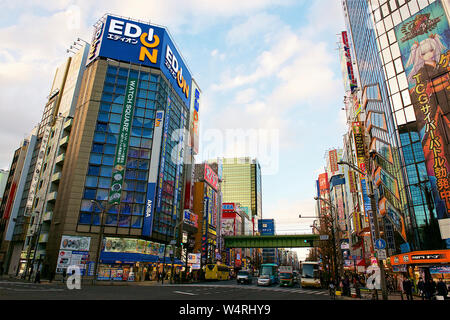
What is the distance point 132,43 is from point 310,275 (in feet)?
181

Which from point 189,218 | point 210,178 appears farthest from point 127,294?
point 210,178

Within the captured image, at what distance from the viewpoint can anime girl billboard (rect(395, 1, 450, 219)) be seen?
31.1m

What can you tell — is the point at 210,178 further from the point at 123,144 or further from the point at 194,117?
the point at 123,144

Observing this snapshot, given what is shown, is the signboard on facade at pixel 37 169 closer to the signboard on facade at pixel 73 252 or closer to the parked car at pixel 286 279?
the signboard on facade at pixel 73 252

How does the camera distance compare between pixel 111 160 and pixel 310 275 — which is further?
pixel 111 160

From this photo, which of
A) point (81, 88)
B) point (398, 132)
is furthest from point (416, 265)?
point (81, 88)

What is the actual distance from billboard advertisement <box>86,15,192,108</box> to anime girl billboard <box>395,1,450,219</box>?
45813 mm

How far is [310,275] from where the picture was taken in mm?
40031

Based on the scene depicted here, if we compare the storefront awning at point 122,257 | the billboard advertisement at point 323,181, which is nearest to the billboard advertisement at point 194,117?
the storefront awning at point 122,257

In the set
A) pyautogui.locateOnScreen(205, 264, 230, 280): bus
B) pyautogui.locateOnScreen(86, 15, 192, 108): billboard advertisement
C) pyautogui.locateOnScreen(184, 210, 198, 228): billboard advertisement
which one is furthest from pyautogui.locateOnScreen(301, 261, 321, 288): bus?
pyautogui.locateOnScreen(86, 15, 192, 108): billboard advertisement

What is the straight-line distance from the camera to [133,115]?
2235 inches

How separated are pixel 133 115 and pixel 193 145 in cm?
2580

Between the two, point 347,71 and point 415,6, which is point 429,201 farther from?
point 347,71

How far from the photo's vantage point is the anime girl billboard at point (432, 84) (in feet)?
102
